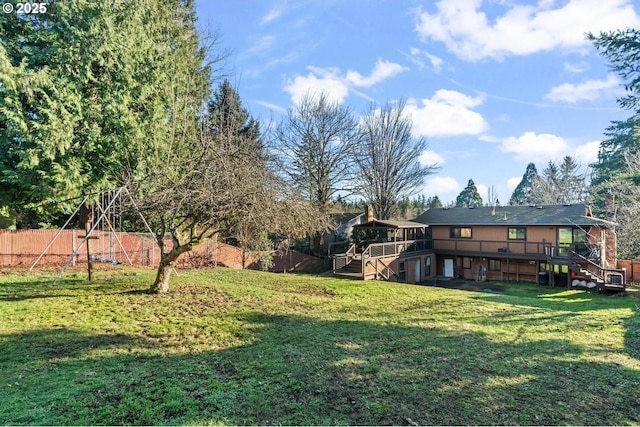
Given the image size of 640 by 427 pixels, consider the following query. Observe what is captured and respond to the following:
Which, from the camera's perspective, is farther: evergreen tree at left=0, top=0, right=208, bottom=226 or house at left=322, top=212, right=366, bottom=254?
house at left=322, top=212, right=366, bottom=254

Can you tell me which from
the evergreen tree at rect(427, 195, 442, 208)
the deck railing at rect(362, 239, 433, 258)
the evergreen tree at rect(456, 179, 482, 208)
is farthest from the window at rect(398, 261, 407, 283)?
the evergreen tree at rect(427, 195, 442, 208)

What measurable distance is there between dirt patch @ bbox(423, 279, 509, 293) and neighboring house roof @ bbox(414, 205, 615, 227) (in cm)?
499

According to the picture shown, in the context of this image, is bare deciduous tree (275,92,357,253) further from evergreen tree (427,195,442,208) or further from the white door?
evergreen tree (427,195,442,208)

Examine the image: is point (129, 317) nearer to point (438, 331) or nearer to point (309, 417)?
point (309, 417)

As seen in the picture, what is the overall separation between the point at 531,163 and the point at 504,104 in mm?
42934

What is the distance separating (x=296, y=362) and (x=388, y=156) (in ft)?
87.9

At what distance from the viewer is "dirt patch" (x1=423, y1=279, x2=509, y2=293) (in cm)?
2032

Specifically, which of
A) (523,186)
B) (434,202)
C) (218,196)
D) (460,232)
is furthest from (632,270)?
(434,202)

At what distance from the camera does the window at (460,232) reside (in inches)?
1026

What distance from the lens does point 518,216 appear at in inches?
963

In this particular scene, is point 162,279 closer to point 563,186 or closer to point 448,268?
point 448,268

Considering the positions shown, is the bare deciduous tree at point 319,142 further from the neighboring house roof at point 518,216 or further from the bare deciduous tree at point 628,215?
the bare deciduous tree at point 628,215

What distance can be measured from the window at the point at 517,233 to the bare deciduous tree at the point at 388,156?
10.1 metres

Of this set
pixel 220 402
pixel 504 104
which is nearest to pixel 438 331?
pixel 220 402
